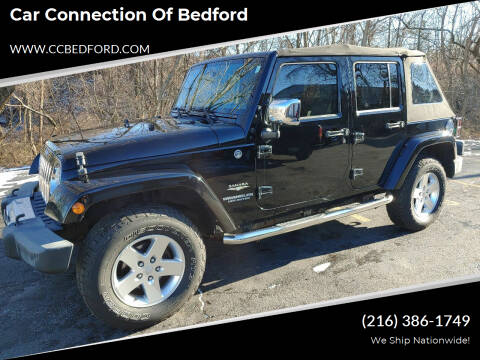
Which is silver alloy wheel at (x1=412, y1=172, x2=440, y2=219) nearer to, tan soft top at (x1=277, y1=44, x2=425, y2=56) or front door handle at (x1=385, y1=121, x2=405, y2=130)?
front door handle at (x1=385, y1=121, x2=405, y2=130)

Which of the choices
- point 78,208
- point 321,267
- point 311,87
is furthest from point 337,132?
point 78,208

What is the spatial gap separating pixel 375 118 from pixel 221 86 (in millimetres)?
1669

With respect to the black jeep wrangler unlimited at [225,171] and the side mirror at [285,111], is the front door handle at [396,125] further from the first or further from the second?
the side mirror at [285,111]

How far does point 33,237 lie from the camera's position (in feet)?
8.57

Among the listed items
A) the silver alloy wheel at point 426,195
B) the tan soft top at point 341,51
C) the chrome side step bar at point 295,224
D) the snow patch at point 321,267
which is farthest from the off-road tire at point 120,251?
the silver alloy wheel at point 426,195

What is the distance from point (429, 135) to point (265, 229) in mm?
2446

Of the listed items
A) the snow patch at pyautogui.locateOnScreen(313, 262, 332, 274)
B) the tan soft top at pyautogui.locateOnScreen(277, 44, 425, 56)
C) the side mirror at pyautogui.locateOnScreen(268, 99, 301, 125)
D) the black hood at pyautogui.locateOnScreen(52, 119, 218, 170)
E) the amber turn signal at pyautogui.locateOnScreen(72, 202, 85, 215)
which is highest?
the tan soft top at pyautogui.locateOnScreen(277, 44, 425, 56)

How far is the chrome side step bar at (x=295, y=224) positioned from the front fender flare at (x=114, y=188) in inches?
16.7

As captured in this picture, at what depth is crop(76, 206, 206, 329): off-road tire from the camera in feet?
8.37

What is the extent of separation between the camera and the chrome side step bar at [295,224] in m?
3.14

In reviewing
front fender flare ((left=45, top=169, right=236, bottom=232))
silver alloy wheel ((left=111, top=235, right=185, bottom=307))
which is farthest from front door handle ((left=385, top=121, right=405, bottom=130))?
silver alloy wheel ((left=111, top=235, right=185, bottom=307))

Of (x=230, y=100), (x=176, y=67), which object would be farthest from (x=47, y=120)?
(x=230, y=100)

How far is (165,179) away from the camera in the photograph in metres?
2.71

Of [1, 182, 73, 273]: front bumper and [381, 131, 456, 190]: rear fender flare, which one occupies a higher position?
[381, 131, 456, 190]: rear fender flare
